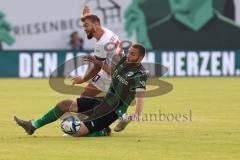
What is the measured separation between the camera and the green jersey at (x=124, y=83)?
1484 cm

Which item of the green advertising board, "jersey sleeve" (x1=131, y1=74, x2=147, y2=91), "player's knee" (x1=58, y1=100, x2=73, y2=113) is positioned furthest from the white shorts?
the green advertising board

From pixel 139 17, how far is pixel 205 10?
356cm

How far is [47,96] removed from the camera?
92.1 feet

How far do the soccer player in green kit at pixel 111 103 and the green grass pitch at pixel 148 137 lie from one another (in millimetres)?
267

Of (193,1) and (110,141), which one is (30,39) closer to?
(193,1)

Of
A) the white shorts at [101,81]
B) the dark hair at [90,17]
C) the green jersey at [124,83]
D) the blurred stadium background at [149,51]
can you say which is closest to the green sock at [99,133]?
the green jersey at [124,83]

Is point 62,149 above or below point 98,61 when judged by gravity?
below

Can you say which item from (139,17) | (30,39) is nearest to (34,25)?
(30,39)

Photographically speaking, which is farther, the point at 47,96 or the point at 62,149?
the point at 47,96

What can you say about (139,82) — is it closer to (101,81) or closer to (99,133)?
(101,81)

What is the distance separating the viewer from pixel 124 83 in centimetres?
1489

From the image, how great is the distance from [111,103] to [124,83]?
15.8 inches

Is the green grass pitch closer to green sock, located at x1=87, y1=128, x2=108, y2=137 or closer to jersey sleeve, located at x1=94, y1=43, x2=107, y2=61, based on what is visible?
green sock, located at x1=87, y1=128, x2=108, y2=137

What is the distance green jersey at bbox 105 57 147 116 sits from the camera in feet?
48.7
